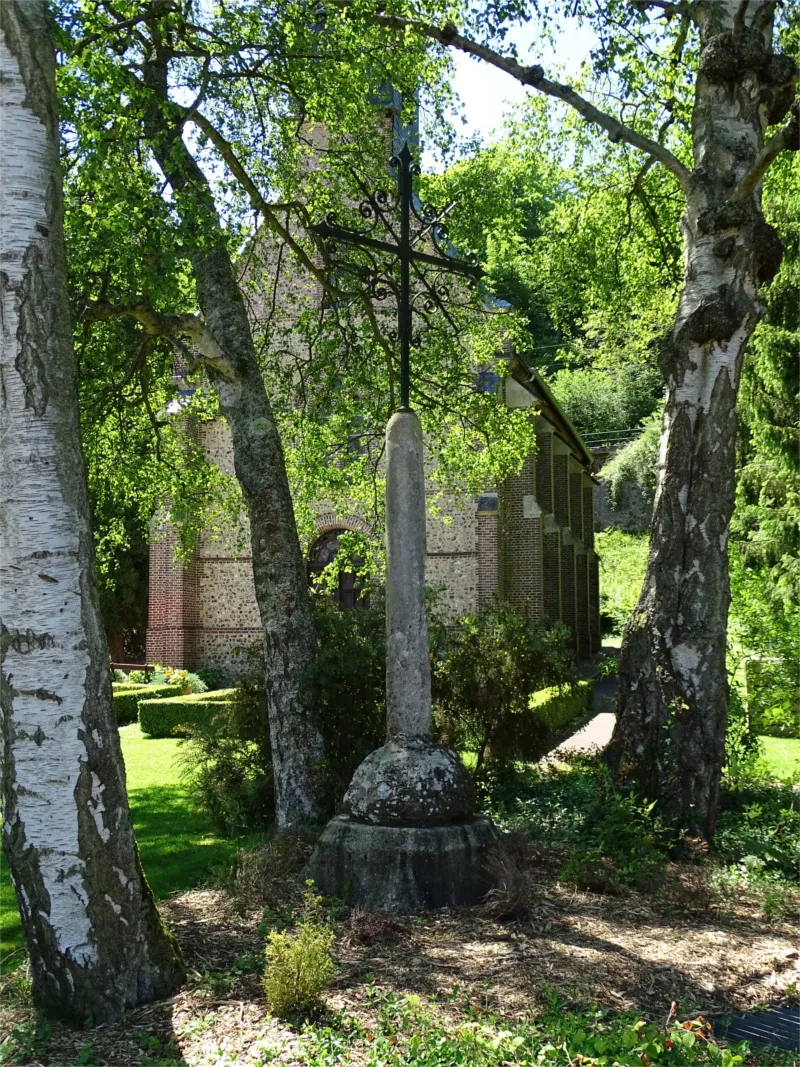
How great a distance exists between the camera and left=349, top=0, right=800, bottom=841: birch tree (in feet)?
24.1

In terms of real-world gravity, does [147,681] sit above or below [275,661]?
below

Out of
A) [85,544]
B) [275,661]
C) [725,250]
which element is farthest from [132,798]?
[725,250]

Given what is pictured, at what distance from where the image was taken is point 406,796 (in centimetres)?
589

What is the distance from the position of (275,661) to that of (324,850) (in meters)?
2.49

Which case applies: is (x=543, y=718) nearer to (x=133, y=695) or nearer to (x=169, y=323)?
(x=169, y=323)

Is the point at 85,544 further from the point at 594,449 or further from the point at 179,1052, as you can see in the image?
the point at 594,449

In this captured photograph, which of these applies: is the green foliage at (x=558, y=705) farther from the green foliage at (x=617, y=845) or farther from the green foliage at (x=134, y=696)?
the green foliage at (x=134, y=696)

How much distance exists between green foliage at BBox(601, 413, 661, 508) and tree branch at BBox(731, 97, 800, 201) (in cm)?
3388

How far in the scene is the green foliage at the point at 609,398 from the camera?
5328cm

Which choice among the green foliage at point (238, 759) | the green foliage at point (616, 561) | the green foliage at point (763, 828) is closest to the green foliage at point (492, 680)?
the green foliage at point (238, 759)

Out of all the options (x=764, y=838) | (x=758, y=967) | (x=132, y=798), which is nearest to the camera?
(x=758, y=967)

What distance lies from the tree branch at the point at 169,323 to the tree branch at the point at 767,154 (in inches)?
174

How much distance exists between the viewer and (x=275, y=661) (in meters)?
8.26

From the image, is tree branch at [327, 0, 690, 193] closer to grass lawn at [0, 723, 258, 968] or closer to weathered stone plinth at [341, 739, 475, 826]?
weathered stone plinth at [341, 739, 475, 826]
